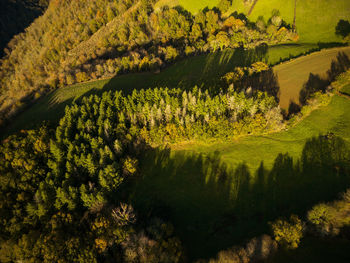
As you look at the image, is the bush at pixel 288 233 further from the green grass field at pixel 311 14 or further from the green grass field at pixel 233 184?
the green grass field at pixel 311 14

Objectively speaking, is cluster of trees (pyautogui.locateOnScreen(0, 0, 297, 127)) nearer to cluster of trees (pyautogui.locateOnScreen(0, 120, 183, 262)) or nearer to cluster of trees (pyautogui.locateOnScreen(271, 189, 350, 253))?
cluster of trees (pyautogui.locateOnScreen(0, 120, 183, 262))

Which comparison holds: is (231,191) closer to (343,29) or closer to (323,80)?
(323,80)

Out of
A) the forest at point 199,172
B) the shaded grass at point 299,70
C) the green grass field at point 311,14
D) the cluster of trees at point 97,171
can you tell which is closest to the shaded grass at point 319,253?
the forest at point 199,172

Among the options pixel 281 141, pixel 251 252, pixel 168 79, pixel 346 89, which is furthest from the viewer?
pixel 168 79

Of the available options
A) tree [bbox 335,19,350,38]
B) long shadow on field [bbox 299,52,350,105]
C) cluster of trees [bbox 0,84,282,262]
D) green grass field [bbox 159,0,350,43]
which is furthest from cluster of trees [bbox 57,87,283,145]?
green grass field [bbox 159,0,350,43]

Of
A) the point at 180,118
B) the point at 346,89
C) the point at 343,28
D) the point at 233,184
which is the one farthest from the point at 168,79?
the point at 343,28
